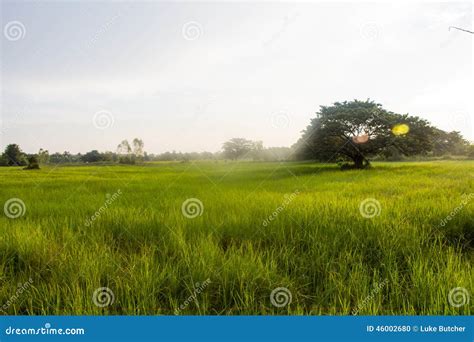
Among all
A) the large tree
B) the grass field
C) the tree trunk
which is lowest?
the grass field

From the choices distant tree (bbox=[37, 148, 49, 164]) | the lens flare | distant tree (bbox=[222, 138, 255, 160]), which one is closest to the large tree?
the lens flare

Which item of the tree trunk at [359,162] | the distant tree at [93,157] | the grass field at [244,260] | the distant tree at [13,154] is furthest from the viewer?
the tree trunk at [359,162]

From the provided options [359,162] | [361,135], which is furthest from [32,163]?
[361,135]

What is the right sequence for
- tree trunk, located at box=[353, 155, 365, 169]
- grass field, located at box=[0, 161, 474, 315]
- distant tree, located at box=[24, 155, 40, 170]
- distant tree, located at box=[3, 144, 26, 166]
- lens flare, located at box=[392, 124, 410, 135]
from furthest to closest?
lens flare, located at box=[392, 124, 410, 135], tree trunk, located at box=[353, 155, 365, 169], distant tree, located at box=[24, 155, 40, 170], distant tree, located at box=[3, 144, 26, 166], grass field, located at box=[0, 161, 474, 315]

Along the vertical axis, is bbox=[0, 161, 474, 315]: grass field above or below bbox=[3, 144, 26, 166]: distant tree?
below

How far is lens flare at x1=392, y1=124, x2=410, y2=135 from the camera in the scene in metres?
21.6

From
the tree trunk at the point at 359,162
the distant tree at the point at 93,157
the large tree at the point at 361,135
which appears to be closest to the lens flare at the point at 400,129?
the large tree at the point at 361,135

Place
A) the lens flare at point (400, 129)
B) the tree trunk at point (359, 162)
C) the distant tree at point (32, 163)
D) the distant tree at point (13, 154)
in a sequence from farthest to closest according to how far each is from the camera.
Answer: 1. the lens flare at point (400, 129)
2. the tree trunk at point (359, 162)
3. the distant tree at point (32, 163)
4. the distant tree at point (13, 154)

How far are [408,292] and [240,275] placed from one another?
1611 millimetres

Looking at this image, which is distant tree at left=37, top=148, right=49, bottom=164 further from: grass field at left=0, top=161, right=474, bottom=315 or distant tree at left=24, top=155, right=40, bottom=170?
grass field at left=0, top=161, right=474, bottom=315

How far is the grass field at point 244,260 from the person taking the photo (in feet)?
8.71

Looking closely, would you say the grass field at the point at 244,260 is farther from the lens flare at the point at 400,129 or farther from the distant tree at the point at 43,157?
the lens flare at the point at 400,129

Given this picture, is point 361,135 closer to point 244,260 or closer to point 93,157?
point 93,157

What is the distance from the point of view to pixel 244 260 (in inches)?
118
